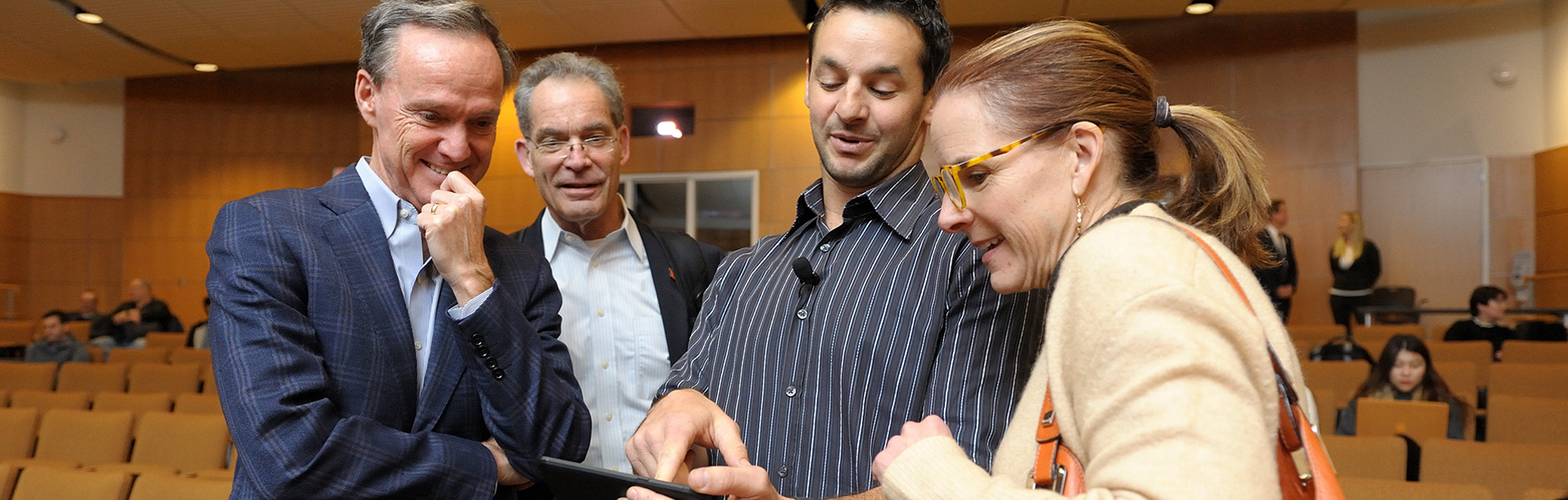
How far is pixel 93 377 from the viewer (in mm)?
7109

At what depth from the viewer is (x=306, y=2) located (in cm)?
863

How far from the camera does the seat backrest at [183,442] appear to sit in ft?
15.0

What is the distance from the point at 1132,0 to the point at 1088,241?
7.88 metres

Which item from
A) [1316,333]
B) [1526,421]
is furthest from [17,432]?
[1316,333]

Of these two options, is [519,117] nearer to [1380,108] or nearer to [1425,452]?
[1425,452]

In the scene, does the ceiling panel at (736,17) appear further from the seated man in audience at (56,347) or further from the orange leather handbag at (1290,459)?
the orange leather handbag at (1290,459)

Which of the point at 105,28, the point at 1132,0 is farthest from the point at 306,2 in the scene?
the point at 1132,0

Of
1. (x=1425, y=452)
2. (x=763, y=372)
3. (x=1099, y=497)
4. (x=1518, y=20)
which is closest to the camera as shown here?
(x=1099, y=497)

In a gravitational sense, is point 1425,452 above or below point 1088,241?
below

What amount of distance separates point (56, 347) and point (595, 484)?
9624 millimetres

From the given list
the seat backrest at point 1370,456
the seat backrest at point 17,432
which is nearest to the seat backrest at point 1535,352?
the seat backrest at point 1370,456

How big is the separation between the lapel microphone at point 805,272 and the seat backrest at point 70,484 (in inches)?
124

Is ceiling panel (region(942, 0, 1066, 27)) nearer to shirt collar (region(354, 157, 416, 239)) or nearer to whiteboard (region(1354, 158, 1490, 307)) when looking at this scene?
whiteboard (region(1354, 158, 1490, 307))

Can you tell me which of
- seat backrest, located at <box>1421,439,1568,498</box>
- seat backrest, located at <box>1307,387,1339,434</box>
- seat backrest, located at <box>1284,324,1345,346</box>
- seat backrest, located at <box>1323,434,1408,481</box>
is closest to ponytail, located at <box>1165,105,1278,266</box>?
seat backrest, located at <box>1421,439,1568,498</box>
